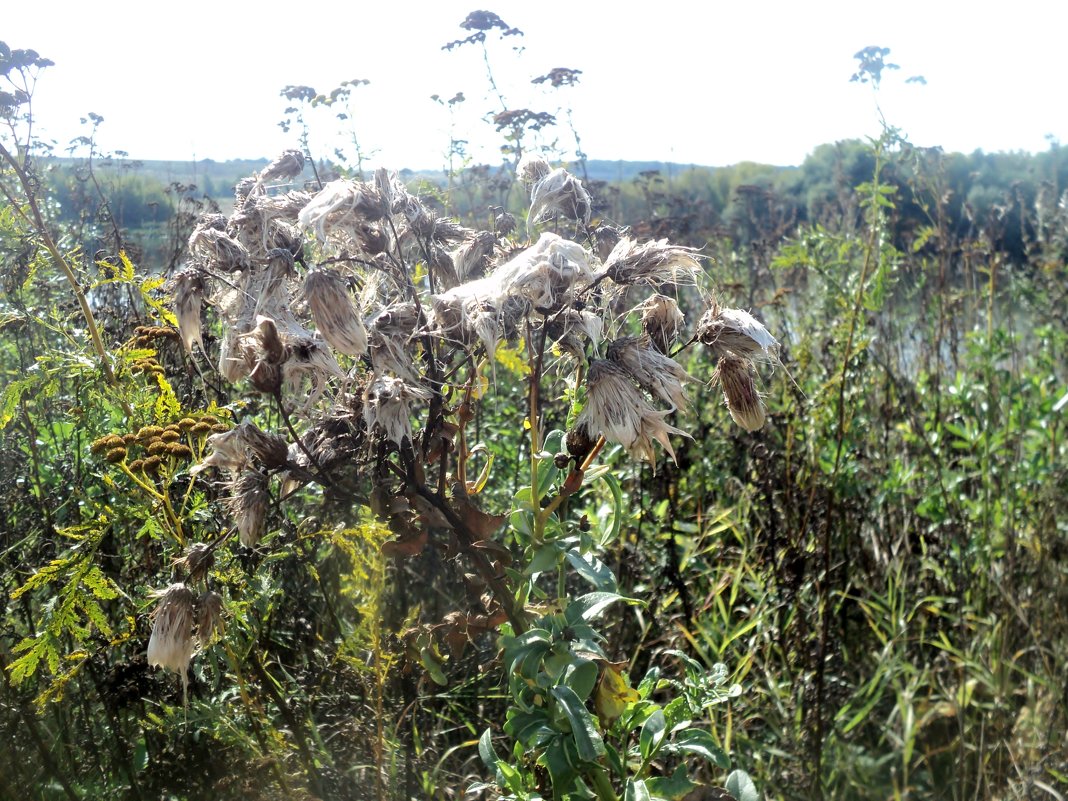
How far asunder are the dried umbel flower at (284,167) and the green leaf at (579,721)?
0.85 m

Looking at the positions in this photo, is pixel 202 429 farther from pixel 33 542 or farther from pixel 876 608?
pixel 876 608

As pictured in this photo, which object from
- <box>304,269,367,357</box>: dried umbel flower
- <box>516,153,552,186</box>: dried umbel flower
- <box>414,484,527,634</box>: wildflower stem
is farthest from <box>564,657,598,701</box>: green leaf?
<box>516,153,552,186</box>: dried umbel flower

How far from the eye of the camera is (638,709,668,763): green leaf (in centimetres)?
139

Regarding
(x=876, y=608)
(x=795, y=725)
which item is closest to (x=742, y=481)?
(x=876, y=608)

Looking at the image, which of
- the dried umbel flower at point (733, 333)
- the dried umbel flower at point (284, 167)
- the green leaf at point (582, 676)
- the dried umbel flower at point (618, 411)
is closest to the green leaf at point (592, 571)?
the green leaf at point (582, 676)

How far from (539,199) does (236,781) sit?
1308mm

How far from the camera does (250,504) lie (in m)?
1.21

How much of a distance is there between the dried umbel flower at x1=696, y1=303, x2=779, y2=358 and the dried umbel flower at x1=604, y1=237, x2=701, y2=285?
0.08 metres

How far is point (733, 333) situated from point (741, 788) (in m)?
0.77

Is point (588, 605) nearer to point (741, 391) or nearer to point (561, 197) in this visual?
point (741, 391)

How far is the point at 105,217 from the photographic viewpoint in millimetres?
3119

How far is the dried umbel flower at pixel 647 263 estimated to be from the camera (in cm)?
118

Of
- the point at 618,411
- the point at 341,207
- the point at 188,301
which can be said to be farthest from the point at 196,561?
the point at 618,411

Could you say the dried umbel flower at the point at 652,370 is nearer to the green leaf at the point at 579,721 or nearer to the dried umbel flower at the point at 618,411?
the dried umbel flower at the point at 618,411
